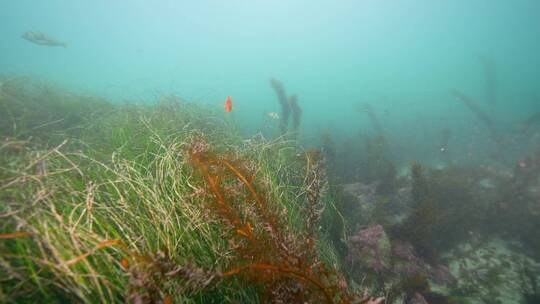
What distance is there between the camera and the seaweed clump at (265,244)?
1682 mm

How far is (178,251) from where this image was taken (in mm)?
2268

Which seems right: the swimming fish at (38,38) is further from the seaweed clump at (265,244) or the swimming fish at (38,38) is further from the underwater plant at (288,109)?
the seaweed clump at (265,244)

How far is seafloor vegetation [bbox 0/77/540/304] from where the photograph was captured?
169 centimetres

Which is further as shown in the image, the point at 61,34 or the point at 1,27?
the point at 61,34

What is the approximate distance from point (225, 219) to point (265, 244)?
337 mm

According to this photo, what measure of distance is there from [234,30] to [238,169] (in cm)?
20820

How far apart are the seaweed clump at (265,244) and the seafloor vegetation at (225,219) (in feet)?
0.04

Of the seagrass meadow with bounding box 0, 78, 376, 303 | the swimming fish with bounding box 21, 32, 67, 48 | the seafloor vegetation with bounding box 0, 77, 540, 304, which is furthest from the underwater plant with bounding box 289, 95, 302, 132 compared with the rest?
the swimming fish with bounding box 21, 32, 67, 48

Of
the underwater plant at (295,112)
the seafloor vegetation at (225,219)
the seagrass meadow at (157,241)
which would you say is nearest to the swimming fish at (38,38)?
the seafloor vegetation at (225,219)

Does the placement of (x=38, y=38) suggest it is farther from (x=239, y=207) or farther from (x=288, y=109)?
(x=239, y=207)

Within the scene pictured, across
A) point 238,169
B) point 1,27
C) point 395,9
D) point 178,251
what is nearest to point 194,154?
point 238,169

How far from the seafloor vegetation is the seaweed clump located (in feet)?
0.04

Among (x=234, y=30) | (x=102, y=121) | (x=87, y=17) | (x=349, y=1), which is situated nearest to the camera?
(x=102, y=121)

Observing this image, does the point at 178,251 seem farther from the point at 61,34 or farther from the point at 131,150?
the point at 61,34
